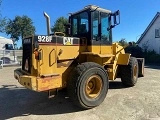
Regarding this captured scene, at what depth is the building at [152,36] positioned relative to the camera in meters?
24.4

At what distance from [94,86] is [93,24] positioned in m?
1.93

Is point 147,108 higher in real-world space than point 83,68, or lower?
lower

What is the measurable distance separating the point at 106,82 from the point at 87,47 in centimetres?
123

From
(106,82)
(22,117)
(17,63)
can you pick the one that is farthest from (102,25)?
(17,63)

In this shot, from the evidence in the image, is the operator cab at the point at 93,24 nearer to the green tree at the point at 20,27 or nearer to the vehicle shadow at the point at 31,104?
the vehicle shadow at the point at 31,104

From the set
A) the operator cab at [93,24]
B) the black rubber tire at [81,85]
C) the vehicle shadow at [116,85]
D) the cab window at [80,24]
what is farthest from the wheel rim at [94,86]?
the vehicle shadow at [116,85]

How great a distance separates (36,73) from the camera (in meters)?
5.62

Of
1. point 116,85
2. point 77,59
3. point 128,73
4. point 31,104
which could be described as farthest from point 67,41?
point 116,85

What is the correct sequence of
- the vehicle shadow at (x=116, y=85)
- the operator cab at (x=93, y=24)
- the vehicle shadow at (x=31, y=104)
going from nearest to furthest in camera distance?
the vehicle shadow at (x=31, y=104)
the operator cab at (x=93, y=24)
the vehicle shadow at (x=116, y=85)

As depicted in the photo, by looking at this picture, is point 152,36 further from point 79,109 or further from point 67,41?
point 79,109

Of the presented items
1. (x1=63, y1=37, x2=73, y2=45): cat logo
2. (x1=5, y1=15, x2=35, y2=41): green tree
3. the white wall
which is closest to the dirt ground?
(x1=63, y1=37, x2=73, y2=45): cat logo

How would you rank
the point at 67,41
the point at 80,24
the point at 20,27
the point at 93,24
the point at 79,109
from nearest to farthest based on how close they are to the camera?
the point at 79,109 → the point at 67,41 → the point at 93,24 → the point at 80,24 → the point at 20,27

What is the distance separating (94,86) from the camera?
6.44 meters

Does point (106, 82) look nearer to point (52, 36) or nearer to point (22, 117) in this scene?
point (52, 36)
